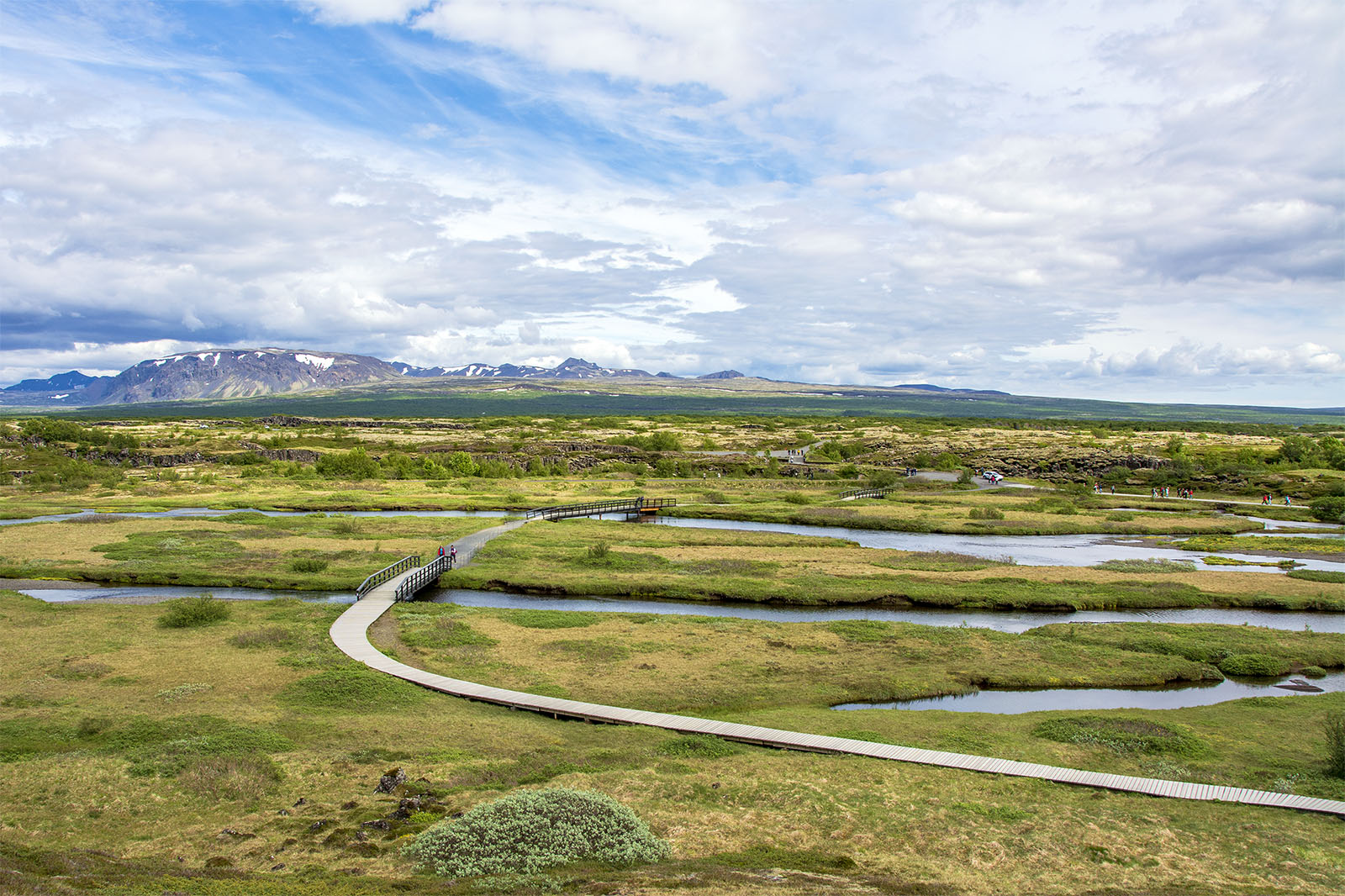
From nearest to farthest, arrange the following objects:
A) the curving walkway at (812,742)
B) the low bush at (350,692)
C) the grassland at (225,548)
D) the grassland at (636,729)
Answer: the grassland at (636,729) < the curving walkway at (812,742) < the low bush at (350,692) < the grassland at (225,548)

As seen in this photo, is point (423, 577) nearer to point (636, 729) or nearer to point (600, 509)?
point (636, 729)

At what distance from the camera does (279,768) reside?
1864 cm

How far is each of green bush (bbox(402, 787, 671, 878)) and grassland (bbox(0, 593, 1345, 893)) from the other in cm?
56

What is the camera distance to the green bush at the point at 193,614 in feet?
104

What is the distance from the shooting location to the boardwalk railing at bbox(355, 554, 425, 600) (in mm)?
37562

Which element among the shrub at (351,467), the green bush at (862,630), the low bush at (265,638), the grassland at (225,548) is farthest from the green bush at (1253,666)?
the shrub at (351,467)

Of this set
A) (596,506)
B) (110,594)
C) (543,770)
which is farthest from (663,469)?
(543,770)

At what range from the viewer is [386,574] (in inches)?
1596

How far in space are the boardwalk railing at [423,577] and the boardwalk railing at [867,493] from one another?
153 ft

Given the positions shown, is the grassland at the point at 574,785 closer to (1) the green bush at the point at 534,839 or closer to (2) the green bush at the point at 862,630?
(1) the green bush at the point at 534,839

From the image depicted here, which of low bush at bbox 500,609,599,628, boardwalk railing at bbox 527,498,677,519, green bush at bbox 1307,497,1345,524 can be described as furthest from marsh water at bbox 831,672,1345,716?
green bush at bbox 1307,497,1345,524

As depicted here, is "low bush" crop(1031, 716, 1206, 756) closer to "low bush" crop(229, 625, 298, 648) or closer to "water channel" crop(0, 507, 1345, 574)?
"low bush" crop(229, 625, 298, 648)

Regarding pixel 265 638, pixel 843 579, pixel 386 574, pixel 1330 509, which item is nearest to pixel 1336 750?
pixel 843 579

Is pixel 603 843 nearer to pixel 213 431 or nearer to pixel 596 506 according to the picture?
pixel 596 506
